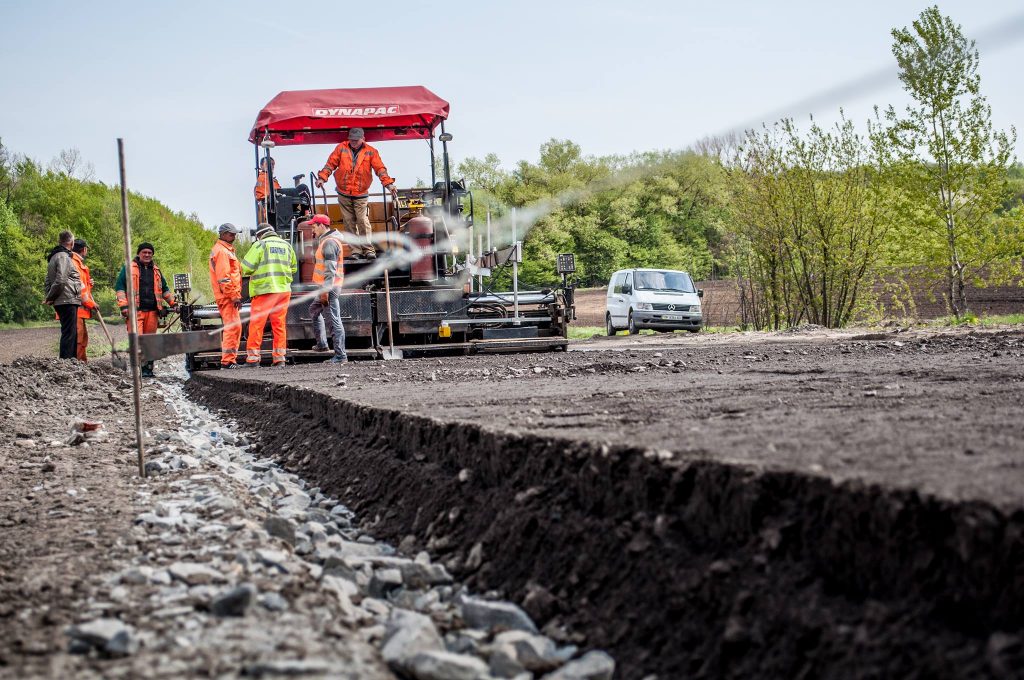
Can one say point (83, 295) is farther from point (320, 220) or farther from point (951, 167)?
point (951, 167)

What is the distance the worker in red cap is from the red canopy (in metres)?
1.34

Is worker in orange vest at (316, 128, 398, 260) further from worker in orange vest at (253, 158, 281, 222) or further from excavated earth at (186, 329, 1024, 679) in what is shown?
excavated earth at (186, 329, 1024, 679)

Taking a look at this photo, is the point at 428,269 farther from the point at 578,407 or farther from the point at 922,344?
the point at 578,407

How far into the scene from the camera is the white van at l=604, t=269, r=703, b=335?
83.7 feet

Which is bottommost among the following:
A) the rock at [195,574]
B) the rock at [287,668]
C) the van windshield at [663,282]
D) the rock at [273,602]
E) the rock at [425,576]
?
the rock at [425,576]

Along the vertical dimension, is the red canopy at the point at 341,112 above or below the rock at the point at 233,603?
above

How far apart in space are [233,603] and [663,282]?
78.8 ft

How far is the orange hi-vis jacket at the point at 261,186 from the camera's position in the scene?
13.8 metres

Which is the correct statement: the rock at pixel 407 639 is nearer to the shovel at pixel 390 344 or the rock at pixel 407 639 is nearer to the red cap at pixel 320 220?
the red cap at pixel 320 220

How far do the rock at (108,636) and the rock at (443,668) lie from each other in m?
0.75

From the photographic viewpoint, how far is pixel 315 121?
43.8ft

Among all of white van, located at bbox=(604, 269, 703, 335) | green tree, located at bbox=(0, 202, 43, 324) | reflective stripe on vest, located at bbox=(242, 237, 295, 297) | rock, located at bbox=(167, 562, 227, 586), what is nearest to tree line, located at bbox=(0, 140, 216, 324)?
green tree, located at bbox=(0, 202, 43, 324)

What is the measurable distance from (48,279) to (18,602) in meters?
12.3

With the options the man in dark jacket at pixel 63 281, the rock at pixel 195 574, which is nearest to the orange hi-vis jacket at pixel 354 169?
the man in dark jacket at pixel 63 281
